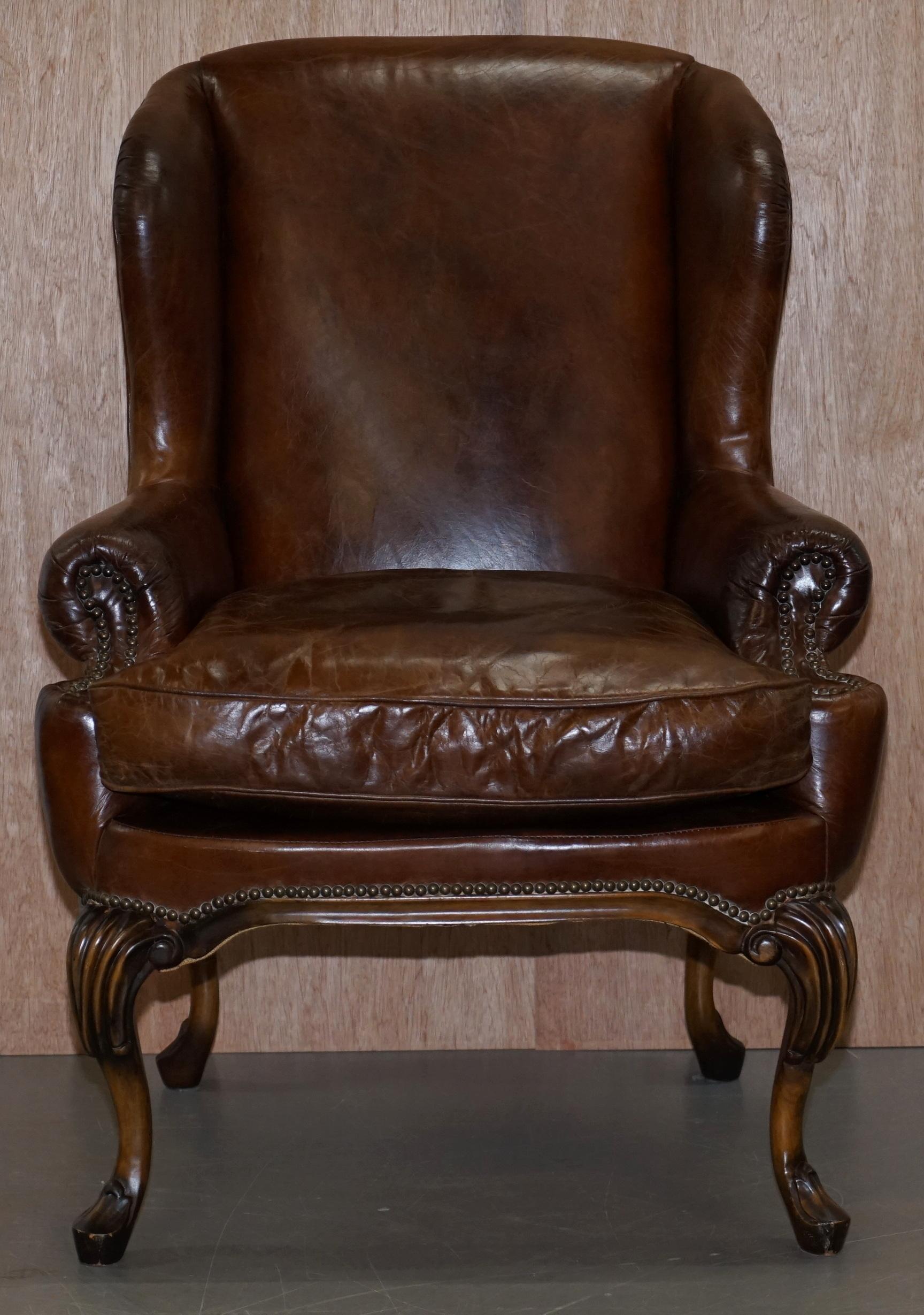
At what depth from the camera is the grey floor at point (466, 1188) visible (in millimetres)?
1302

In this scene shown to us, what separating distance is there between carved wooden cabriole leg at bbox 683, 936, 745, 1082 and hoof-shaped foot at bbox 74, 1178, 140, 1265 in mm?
754

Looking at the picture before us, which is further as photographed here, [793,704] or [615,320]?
[615,320]

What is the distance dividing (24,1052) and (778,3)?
1.71 metres

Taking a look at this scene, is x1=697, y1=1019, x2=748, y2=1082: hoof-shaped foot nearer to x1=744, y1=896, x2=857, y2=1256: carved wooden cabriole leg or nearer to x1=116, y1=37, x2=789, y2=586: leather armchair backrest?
x1=744, y1=896, x2=857, y2=1256: carved wooden cabriole leg

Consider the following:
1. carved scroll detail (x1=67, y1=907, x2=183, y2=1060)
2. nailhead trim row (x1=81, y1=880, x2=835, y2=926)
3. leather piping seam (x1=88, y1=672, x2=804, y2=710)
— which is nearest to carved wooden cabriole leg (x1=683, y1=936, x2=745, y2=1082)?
nailhead trim row (x1=81, y1=880, x2=835, y2=926)

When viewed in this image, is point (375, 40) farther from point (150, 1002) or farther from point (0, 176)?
point (150, 1002)

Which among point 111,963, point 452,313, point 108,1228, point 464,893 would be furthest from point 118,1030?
point 452,313

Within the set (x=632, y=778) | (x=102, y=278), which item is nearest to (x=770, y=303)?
(x=632, y=778)

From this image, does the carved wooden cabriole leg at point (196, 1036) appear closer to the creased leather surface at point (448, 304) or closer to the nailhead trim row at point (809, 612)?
the creased leather surface at point (448, 304)

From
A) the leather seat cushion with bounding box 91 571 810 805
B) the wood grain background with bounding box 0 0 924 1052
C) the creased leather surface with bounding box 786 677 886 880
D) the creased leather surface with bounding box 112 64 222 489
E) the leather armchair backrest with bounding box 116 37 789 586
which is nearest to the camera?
the leather seat cushion with bounding box 91 571 810 805

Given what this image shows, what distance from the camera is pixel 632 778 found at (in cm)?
123

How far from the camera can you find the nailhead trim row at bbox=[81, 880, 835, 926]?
1.27 m

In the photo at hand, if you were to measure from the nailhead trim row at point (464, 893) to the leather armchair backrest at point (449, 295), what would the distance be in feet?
1.85

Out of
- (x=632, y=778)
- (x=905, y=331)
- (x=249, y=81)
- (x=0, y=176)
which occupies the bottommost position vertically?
(x=632, y=778)
